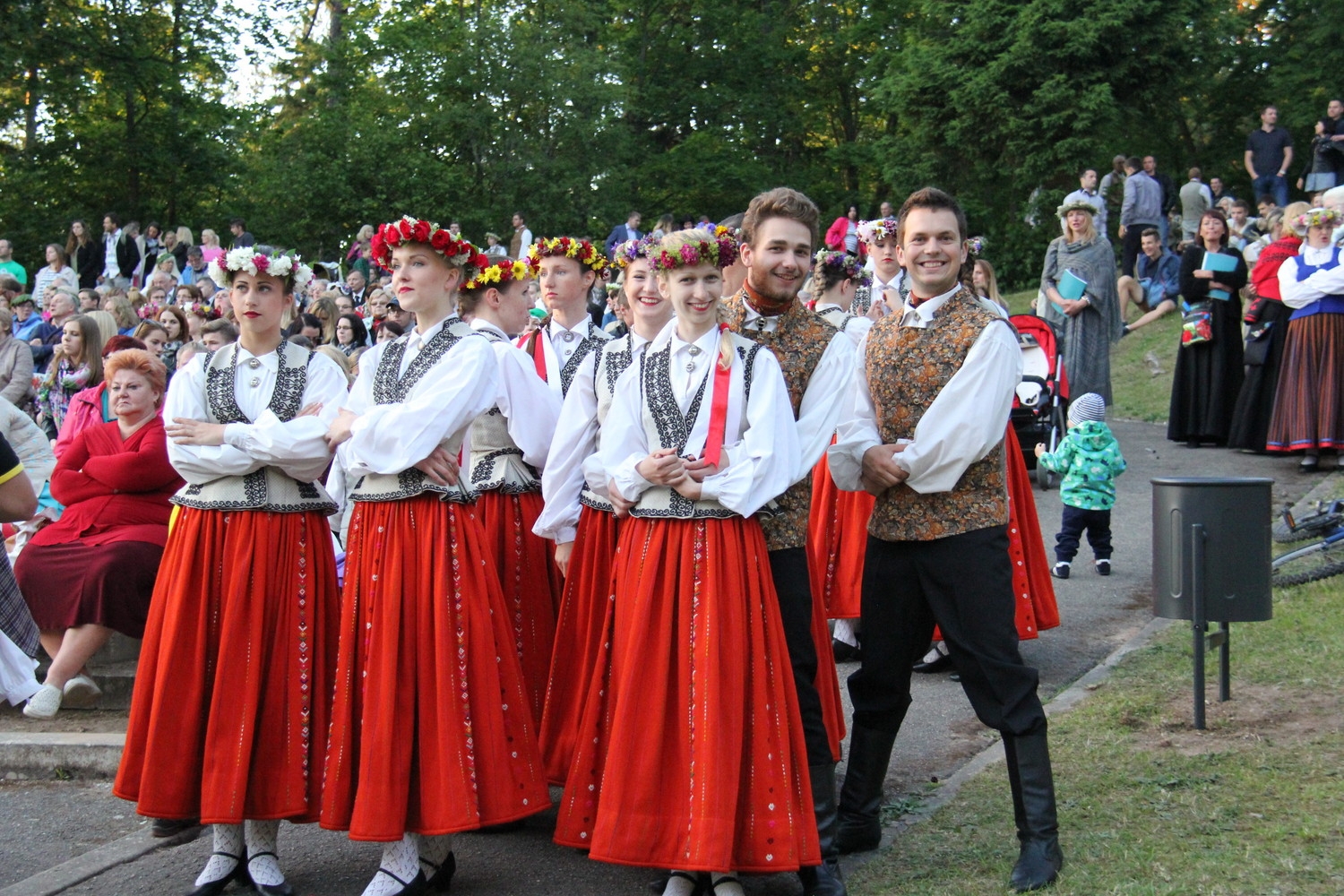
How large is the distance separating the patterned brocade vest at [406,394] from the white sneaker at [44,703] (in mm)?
3056

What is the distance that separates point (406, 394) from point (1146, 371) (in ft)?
48.3

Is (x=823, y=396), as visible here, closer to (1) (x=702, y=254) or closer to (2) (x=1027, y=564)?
(1) (x=702, y=254)

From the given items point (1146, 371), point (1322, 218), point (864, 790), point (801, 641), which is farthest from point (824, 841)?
point (1146, 371)

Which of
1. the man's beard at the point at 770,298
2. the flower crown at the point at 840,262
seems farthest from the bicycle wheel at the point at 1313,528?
the man's beard at the point at 770,298

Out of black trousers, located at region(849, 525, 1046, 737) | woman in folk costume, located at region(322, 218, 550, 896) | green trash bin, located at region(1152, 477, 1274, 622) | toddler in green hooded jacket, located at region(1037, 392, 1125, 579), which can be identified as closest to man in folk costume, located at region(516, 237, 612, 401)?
woman in folk costume, located at region(322, 218, 550, 896)

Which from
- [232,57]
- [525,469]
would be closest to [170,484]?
[525,469]

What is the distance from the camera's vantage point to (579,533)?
507cm

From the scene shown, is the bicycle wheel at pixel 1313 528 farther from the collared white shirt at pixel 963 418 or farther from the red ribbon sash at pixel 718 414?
the red ribbon sash at pixel 718 414

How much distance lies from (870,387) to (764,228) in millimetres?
640

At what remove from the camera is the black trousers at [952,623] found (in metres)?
4.28

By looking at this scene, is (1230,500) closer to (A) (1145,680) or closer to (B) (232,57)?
(A) (1145,680)

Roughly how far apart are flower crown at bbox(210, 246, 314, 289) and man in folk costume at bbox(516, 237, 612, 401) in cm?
134

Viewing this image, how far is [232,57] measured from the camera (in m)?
29.6

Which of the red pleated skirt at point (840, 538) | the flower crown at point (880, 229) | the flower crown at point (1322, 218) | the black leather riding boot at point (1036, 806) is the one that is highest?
the flower crown at point (1322, 218)
